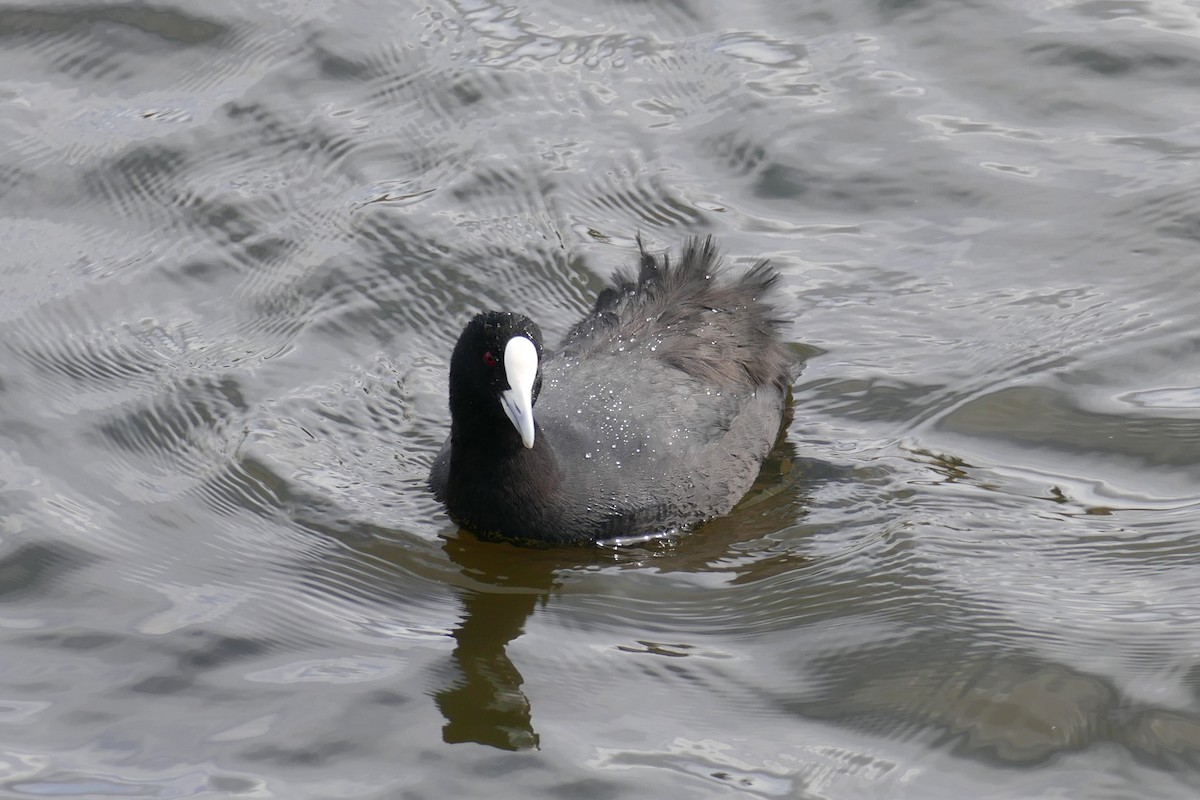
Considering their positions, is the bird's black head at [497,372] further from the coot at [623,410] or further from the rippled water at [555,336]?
the rippled water at [555,336]

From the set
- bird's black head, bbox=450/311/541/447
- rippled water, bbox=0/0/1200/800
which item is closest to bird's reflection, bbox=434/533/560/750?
rippled water, bbox=0/0/1200/800

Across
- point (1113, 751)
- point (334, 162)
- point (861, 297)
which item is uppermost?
point (334, 162)

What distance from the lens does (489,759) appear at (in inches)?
178

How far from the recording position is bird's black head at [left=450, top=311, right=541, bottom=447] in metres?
5.28

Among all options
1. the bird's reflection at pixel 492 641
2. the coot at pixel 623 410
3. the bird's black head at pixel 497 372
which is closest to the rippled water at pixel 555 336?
the bird's reflection at pixel 492 641

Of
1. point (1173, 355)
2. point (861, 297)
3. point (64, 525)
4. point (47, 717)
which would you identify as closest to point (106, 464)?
point (64, 525)

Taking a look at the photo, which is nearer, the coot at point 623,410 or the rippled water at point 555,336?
the rippled water at point 555,336

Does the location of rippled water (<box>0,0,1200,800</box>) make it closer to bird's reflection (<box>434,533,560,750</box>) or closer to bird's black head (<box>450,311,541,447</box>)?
bird's reflection (<box>434,533,560,750</box>)

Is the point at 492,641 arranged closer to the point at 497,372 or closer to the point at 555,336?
the point at 497,372

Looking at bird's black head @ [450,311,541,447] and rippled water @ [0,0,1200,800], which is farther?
bird's black head @ [450,311,541,447]

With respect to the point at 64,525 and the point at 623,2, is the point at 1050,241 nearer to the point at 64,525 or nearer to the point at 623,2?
the point at 623,2

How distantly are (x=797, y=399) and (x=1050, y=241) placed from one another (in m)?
1.79

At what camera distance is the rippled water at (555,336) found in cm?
461

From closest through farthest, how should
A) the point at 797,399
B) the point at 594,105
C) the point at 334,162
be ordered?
the point at 797,399 → the point at 334,162 → the point at 594,105
